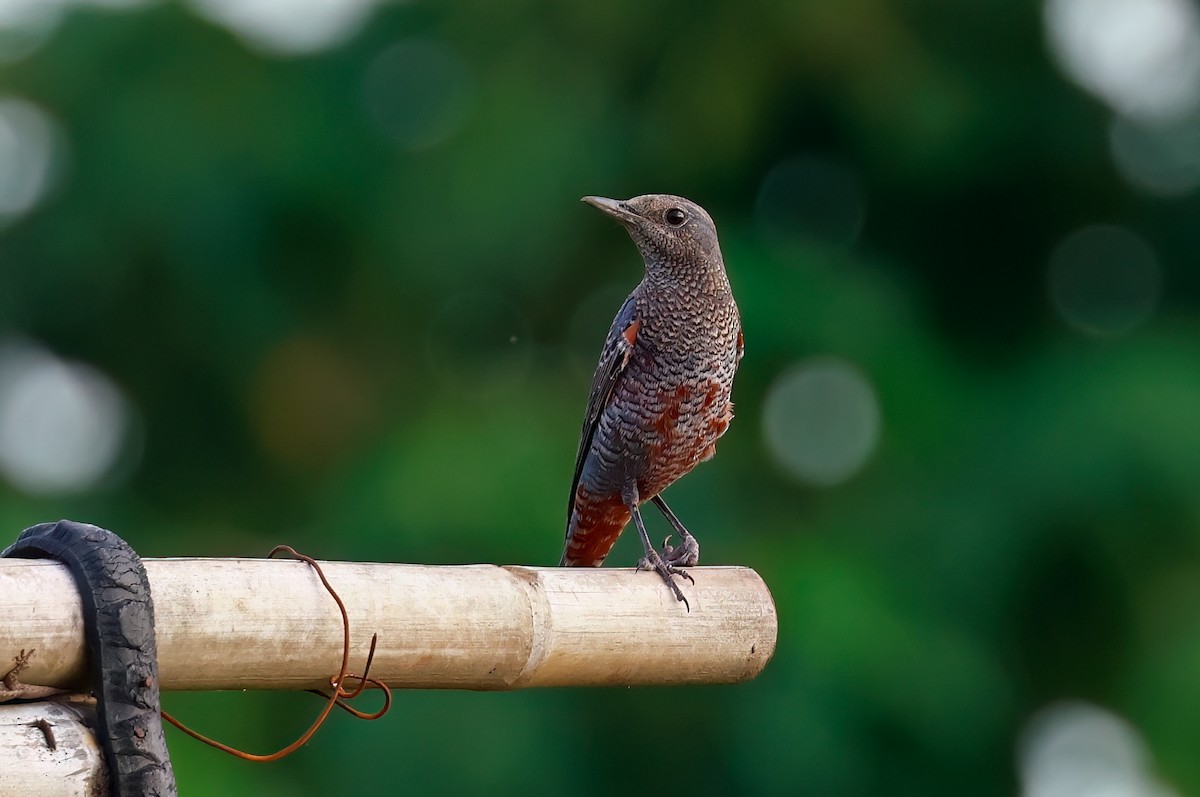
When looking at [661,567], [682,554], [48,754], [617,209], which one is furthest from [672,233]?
[48,754]

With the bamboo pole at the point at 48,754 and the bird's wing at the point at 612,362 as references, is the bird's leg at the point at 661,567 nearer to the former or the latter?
the bird's wing at the point at 612,362

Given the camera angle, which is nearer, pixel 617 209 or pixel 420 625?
pixel 420 625

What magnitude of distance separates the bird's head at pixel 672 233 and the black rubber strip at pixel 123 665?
2.25m

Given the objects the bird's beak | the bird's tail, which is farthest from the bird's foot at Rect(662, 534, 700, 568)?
the bird's beak

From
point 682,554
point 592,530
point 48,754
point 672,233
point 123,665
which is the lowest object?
point 592,530

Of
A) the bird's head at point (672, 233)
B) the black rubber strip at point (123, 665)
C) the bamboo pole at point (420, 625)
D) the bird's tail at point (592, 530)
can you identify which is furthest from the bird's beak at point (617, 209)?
the black rubber strip at point (123, 665)

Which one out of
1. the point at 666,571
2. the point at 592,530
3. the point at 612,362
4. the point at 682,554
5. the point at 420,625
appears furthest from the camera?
the point at 592,530

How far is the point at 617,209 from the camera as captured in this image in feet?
12.9

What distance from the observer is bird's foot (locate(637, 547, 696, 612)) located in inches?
115

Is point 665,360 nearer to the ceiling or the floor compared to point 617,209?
nearer to the floor

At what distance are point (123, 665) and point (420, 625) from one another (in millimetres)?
565

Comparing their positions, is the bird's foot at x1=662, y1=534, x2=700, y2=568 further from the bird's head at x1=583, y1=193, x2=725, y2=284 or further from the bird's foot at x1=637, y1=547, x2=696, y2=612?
the bird's head at x1=583, y1=193, x2=725, y2=284

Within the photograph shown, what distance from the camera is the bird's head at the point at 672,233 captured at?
399 centimetres

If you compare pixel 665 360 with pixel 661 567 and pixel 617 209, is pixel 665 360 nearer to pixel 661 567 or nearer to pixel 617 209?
pixel 617 209
